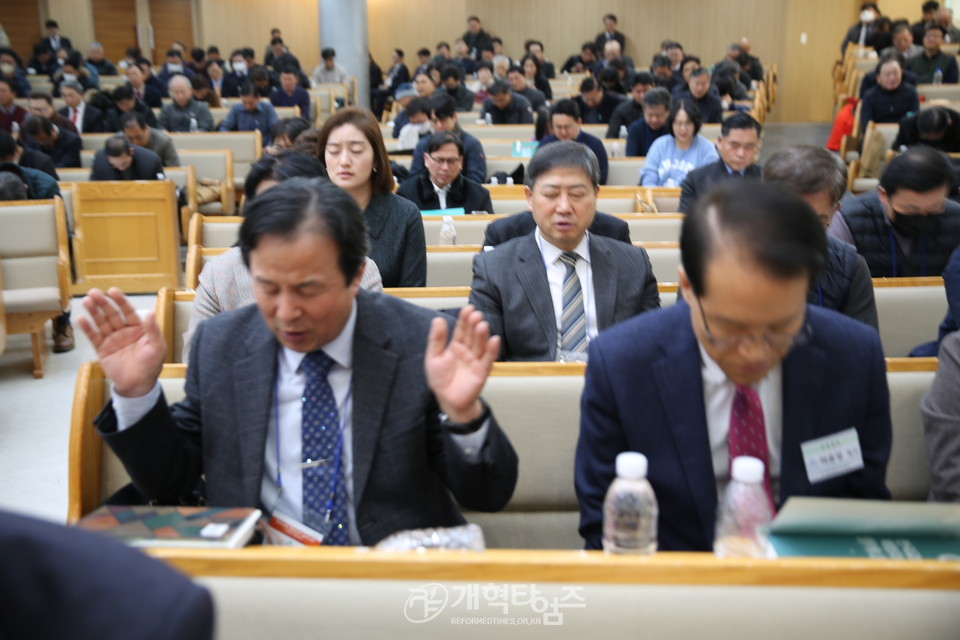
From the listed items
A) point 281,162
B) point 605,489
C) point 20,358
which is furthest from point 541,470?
point 20,358

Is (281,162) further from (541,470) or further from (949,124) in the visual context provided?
(949,124)

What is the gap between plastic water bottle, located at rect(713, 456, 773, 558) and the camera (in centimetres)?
133

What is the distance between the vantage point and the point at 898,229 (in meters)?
3.59

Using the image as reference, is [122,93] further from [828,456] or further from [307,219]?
[828,456]

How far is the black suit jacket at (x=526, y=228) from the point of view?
3469mm

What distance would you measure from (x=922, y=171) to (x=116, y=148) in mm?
5187

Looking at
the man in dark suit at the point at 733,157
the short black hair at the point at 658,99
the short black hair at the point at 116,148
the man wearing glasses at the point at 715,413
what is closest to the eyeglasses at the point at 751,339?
the man wearing glasses at the point at 715,413

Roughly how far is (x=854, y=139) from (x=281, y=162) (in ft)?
23.3

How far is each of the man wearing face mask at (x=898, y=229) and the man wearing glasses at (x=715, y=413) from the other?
2.17 m

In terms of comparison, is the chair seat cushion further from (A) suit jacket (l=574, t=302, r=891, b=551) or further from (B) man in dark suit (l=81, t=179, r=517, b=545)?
(A) suit jacket (l=574, t=302, r=891, b=551)

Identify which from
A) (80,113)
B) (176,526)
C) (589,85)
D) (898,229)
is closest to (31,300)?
(176,526)

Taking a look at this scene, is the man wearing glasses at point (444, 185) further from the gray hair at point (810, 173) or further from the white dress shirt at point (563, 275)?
the gray hair at point (810, 173)

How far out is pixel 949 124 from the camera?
651cm

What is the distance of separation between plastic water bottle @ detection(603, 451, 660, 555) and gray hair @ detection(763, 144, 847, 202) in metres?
1.71
